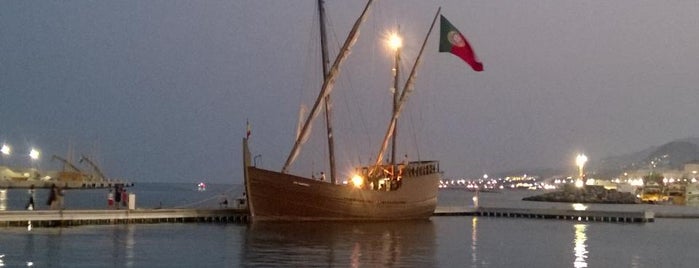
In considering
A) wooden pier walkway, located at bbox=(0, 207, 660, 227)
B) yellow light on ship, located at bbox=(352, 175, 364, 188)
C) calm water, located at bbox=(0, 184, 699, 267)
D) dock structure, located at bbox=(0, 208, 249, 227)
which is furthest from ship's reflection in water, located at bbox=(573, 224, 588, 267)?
dock structure, located at bbox=(0, 208, 249, 227)

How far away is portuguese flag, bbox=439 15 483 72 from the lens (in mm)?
50125

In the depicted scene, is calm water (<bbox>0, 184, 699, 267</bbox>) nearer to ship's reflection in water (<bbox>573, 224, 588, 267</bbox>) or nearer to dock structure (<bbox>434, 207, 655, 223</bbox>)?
ship's reflection in water (<bbox>573, 224, 588, 267</bbox>)

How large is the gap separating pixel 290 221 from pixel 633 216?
27.7 metres

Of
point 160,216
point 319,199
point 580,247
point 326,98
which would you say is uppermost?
point 326,98

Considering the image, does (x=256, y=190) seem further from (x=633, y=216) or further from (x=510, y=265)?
(x=633, y=216)

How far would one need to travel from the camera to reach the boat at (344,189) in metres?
46.4

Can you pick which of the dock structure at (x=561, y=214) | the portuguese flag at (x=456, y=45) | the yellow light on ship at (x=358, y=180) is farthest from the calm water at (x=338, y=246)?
the dock structure at (x=561, y=214)

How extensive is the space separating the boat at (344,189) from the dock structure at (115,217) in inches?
81.0

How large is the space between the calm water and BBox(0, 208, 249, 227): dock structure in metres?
1.42

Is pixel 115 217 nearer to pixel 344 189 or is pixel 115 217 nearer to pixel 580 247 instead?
pixel 344 189

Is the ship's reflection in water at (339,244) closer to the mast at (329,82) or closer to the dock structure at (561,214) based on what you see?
the mast at (329,82)

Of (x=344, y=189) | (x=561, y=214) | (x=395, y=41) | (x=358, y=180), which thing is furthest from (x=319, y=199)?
(x=561, y=214)

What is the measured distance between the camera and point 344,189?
1917 inches

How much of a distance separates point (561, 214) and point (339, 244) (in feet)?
110
